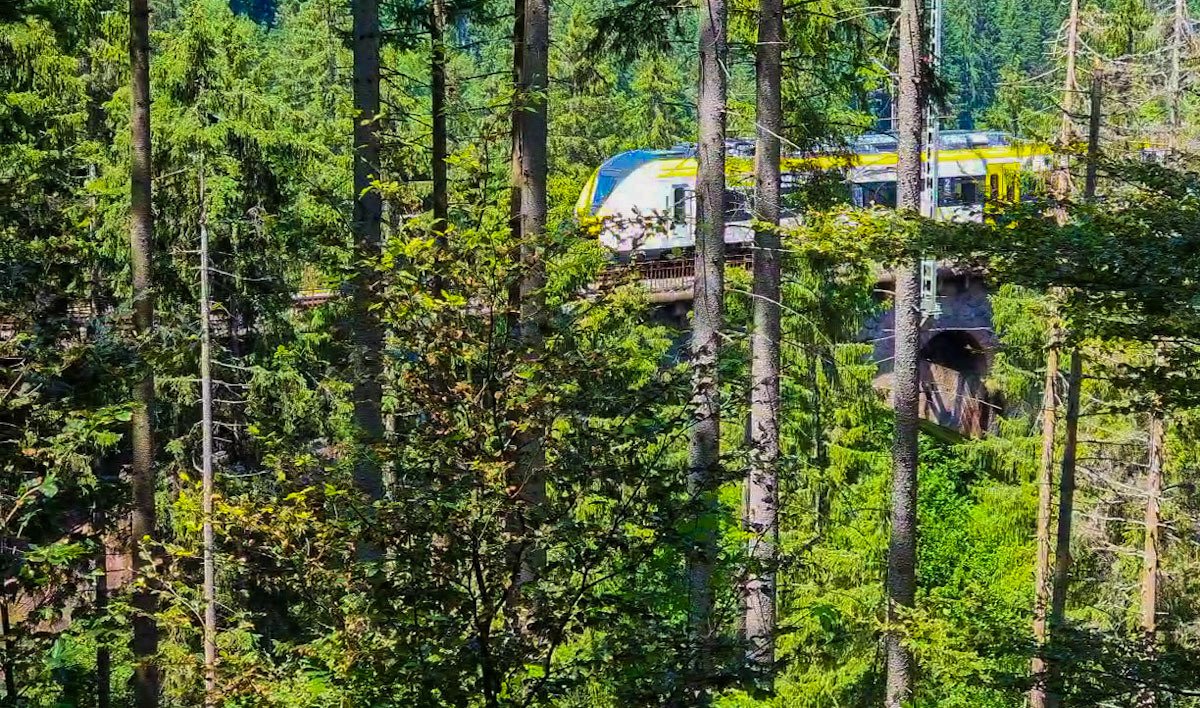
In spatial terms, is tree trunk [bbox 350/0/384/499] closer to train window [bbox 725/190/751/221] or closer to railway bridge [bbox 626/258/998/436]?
train window [bbox 725/190/751/221]

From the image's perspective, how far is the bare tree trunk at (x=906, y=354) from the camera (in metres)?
8.14

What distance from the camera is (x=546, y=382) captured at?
405 cm

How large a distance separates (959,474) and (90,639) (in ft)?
57.7

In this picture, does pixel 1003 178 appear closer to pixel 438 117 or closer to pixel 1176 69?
pixel 1176 69

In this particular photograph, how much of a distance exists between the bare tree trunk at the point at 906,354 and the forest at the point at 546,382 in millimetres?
28

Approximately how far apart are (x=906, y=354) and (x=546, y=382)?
16.2ft

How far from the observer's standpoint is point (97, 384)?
5691 mm

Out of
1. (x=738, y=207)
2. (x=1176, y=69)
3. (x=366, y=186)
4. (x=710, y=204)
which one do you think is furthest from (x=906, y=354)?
(x=1176, y=69)

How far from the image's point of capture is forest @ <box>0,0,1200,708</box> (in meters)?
4.10

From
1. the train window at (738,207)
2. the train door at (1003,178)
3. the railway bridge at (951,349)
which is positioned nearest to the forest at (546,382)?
the train window at (738,207)

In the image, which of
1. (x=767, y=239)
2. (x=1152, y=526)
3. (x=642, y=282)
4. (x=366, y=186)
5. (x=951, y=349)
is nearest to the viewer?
(x=366, y=186)

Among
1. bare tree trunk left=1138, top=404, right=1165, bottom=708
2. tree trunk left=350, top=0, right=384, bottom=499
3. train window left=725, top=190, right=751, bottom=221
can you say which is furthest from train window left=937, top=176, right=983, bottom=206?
tree trunk left=350, top=0, right=384, bottom=499

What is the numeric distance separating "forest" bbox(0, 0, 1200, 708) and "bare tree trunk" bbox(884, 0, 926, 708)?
0.09 ft

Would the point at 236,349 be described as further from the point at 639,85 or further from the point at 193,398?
the point at 639,85
